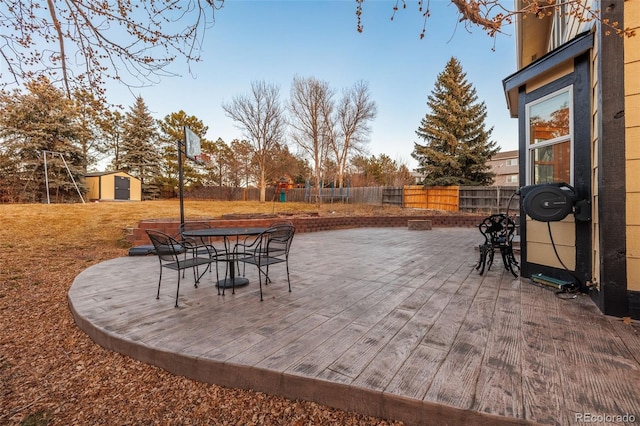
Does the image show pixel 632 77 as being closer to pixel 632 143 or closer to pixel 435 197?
pixel 632 143

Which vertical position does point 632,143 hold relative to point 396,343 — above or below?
above

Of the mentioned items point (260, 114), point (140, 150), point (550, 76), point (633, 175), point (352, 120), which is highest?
point (260, 114)

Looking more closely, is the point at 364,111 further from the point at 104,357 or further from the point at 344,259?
the point at 104,357

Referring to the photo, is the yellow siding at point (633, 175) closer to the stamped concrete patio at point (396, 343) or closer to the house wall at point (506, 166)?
the stamped concrete patio at point (396, 343)

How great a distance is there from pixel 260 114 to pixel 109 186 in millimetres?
10781

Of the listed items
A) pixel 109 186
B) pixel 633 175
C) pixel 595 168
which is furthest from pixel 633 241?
pixel 109 186

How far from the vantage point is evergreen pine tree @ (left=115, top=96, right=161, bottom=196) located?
22531mm

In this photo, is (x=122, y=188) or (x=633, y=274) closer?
(x=633, y=274)

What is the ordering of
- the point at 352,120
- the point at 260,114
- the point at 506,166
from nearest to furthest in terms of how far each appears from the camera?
the point at 260,114
the point at 352,120
the point at 506,166

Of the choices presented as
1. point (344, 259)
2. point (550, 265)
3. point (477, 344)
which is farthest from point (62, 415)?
point (550, 265)

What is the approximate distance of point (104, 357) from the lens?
2.04 meters

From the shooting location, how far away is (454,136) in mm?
16047

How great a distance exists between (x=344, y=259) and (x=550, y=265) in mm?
2736

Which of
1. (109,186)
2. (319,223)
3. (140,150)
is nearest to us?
(319,223)
